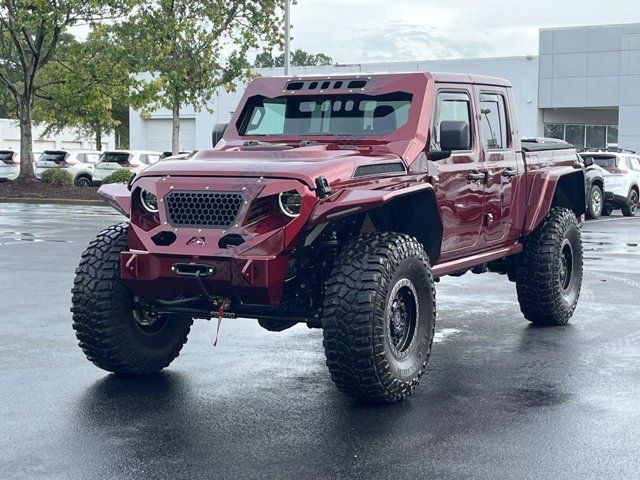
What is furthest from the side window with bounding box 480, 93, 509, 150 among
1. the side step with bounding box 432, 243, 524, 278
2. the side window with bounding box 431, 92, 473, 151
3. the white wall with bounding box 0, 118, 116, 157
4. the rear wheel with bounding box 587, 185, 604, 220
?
the white wall with bounding box 0, 118, 116, 157

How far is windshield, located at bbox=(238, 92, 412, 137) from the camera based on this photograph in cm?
793

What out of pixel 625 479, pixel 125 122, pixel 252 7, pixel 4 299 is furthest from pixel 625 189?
pixel 125 122

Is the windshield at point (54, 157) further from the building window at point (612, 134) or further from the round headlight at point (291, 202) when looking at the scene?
the round headlight at point (291, 202)

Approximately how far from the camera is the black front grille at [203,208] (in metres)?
6.41

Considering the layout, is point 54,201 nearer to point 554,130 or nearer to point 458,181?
point 458,181

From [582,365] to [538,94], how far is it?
4584 centimetres

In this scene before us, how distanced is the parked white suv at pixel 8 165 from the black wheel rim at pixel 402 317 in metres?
36.0

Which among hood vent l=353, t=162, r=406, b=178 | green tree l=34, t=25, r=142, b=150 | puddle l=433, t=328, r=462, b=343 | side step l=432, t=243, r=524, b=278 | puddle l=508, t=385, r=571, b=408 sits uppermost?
green tree l=34, t=25, r=142, b=150

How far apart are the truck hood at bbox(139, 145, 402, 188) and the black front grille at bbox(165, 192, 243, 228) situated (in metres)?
0.15

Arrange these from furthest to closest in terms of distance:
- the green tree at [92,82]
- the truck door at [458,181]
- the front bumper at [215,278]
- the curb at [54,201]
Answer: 1. the green tree at [92,82]
2. the curb at [54,201]
3. the truck door at [458,181]
4. the front bumper at [215,278]

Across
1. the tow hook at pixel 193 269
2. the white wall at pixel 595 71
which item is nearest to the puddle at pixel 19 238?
the tow hook at pixel 193 269

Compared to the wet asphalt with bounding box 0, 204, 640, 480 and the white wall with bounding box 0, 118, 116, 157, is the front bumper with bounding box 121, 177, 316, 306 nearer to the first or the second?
the wet asphalt with bounding box 0, 204, 640, 480

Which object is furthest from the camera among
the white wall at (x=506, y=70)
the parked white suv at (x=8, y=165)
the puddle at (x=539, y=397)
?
the white wall at (x=506, y=70)

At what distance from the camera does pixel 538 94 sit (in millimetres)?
52188
